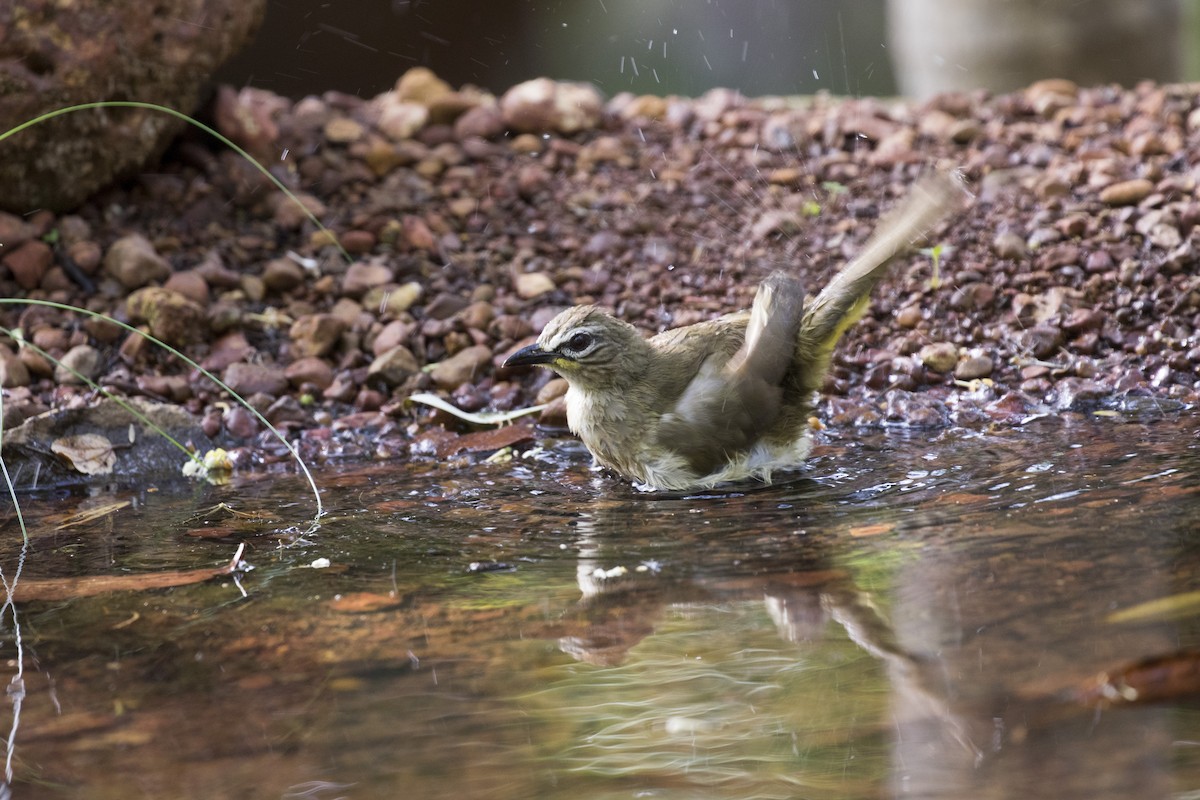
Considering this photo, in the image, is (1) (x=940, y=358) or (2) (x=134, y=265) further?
(2) (x=134, y=265)

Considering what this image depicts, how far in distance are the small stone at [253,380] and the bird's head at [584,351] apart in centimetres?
146

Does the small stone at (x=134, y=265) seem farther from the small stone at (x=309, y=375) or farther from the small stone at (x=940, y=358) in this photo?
the small stone at (x=940, y=358)

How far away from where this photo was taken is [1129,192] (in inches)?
257

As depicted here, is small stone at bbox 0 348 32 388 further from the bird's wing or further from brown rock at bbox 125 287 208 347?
the bird's wing

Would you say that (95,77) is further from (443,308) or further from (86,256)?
(443,308)

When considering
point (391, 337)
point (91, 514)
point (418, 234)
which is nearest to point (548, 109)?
point (418, 234)

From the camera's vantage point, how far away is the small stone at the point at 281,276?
6.48 metres

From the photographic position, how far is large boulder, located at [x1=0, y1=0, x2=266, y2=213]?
5.96 metres

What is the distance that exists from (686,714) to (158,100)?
5368 mm

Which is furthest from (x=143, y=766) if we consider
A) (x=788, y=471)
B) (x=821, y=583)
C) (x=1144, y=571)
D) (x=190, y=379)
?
(x=190, y=379)

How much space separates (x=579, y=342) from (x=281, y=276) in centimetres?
223

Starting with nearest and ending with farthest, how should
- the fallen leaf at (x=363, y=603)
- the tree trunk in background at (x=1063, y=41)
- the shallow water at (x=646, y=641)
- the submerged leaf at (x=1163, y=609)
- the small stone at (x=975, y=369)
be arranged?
the shallow water at (x=646, y=641) → the submerged leaf at (x=1163, y=609) → the fallen leaf at (x=363, y=603) → the small stone at (x=975, y=369) → the tree trunk in background at (x=1063, y=41)

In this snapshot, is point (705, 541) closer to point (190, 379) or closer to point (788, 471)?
point (788, 471)

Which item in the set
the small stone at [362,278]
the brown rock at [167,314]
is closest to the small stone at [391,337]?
the small stone at [362,278]
